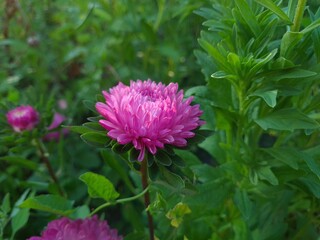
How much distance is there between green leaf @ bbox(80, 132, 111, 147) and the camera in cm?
68

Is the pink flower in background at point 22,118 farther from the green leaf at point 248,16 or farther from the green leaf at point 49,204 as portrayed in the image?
the green leaf at point 248,16

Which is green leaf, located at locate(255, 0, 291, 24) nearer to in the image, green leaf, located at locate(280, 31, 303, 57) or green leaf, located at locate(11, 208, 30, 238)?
green leaf, located at locate(280, 31, 303, 57)

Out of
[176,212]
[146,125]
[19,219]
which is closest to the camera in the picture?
[146,125]

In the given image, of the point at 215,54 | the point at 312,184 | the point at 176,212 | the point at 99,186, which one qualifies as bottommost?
the point at 312,184

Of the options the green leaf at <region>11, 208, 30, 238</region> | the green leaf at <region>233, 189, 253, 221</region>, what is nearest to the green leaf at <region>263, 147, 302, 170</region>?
the green leaf at <region>233, 189, 253, 221</region>

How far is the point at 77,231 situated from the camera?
31.8 inches

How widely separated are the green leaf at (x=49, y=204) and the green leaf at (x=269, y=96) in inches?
16.1

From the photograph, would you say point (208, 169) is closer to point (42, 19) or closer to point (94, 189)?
point (94, 189)

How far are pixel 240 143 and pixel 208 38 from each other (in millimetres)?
218

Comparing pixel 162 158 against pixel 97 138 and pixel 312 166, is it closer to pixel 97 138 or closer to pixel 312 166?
pixel 97 138

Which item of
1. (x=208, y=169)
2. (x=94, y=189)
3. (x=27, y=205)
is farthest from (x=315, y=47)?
(x=27, y=205)

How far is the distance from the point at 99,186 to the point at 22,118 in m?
0.29

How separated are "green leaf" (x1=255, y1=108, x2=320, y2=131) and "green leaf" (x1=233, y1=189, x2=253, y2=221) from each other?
171 millimetres

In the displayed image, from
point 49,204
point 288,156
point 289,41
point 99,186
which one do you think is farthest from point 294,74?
point 49,204
